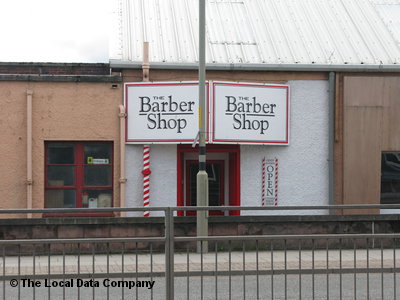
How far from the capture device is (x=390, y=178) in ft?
68.5

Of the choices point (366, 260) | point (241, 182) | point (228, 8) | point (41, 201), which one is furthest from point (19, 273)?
point (228, 8)

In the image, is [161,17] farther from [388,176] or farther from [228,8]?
[388,176]

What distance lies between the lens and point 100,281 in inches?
304

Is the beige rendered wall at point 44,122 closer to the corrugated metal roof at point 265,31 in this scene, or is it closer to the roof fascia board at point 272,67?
the roof fascia board at point 272,67

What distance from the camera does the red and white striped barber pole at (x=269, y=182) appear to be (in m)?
20.3

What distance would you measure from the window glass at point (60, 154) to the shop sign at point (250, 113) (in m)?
3.74

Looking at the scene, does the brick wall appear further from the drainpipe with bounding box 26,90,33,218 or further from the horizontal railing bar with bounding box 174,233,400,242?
the horizontal railing bar with bounding box 174,233,400,242

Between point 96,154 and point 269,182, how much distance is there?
4.69 metres

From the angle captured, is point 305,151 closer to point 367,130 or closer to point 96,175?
point 367,130

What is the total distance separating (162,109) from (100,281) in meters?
12.0

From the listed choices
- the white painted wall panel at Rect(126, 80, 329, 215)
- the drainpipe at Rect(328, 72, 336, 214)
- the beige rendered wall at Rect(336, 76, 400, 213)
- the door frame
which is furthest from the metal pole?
the beige rendered wall at Rect(336, 76, 400, 213)

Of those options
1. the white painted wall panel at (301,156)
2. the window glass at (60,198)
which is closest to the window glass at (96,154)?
the window glass at (60,198)

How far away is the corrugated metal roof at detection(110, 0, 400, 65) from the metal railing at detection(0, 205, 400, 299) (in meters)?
12.4

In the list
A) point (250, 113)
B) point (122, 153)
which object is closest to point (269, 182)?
point (250, 113)
